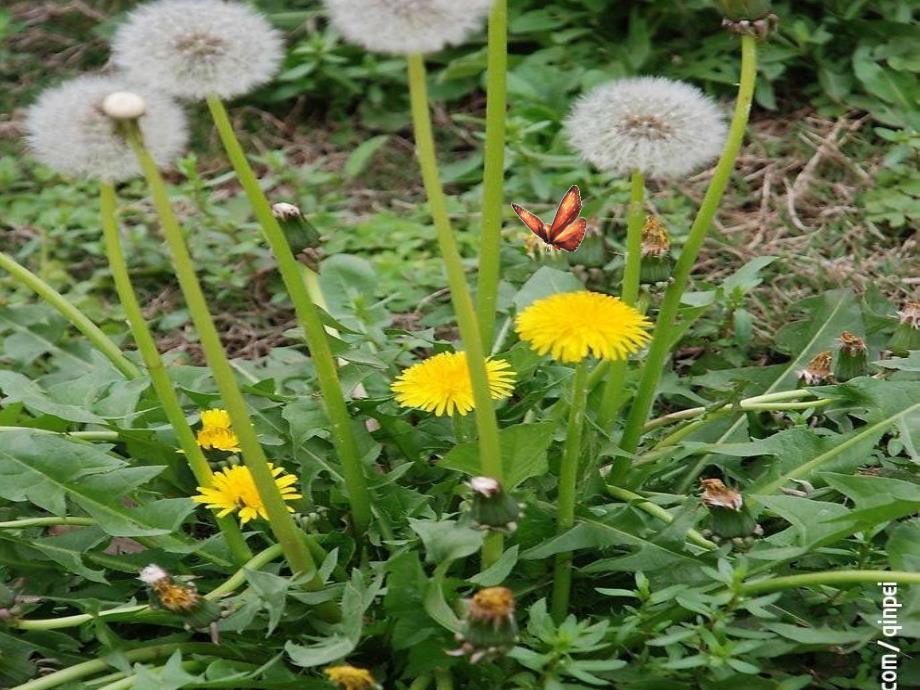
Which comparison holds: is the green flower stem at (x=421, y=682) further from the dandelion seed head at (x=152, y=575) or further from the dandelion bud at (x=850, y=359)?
the dandelion bud at (x=850, y=359)

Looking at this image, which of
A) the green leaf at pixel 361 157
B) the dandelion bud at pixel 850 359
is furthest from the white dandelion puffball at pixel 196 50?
the green leaf at pixel 361 157

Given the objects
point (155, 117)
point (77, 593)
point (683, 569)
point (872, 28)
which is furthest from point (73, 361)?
point (872, 28)

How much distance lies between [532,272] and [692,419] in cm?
53

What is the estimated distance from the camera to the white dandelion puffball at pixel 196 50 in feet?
4.72

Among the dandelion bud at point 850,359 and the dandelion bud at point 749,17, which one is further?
the dandelion bud at point 850,359

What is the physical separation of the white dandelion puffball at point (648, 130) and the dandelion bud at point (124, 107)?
635mm

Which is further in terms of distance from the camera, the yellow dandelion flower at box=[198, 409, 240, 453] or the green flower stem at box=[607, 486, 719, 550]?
the yellow dandelion flower at box=[198, 409, 240, 453]

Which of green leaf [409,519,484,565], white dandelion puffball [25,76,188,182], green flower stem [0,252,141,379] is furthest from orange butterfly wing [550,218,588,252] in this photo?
green flower stem [0,252,141,379]

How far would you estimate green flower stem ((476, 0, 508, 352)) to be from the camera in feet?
5.24

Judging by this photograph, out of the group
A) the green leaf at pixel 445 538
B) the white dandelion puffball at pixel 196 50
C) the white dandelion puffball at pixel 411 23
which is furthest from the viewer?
A: the green leaf at pixel 445 538

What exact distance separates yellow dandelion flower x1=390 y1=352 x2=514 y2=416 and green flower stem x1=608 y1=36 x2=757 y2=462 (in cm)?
22

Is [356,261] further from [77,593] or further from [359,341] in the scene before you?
[77,593]

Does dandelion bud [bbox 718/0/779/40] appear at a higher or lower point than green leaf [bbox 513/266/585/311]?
higher

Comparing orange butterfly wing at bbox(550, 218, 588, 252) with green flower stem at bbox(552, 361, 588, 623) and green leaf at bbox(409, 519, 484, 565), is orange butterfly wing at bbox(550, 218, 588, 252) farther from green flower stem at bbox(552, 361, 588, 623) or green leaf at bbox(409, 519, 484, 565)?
green leaf at bbox(409, 519, 484, 565)
